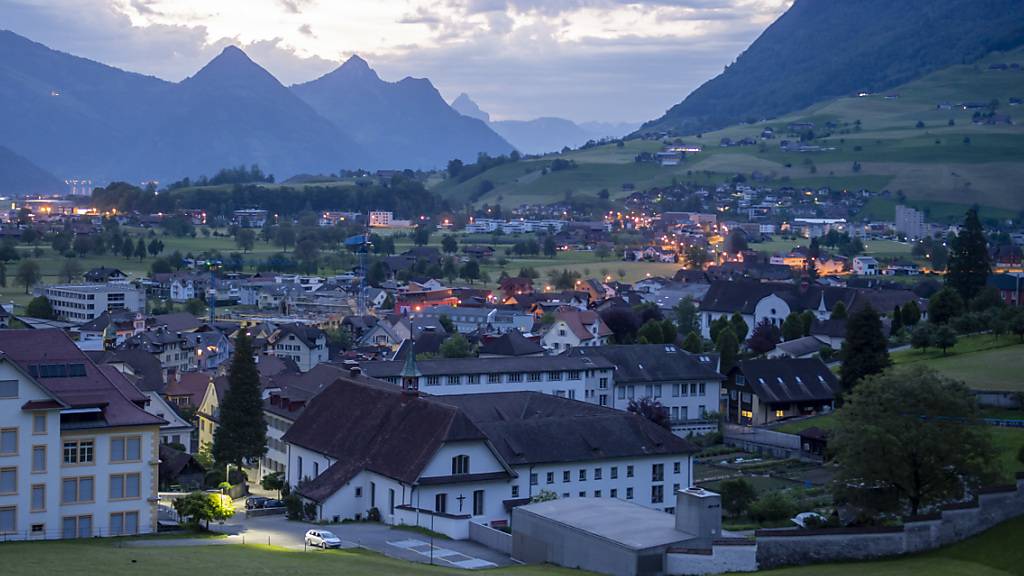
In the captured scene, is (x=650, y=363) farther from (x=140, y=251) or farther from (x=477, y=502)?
(x=140, y=251)

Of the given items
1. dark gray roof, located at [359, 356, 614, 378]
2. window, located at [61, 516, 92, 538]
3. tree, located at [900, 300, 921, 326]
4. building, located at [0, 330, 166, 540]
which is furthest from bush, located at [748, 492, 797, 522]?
tree, located at [900, 300, 921, 326]

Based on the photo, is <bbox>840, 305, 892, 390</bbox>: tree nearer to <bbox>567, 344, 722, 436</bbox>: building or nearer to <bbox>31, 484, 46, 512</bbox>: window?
<bbox>567, 344, 722, 436</bbox>: building

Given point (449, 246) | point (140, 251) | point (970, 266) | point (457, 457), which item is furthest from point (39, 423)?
point (449, 246)

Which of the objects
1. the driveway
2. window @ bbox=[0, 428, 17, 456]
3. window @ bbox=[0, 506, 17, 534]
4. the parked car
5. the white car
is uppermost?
window @ bbox=[0, 428, 17, 456]

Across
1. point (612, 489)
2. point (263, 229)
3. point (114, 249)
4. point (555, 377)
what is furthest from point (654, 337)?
point (263, 229)

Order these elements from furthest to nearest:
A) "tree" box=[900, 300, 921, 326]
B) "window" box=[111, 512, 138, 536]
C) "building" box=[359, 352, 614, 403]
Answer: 1. "tree" box=[900, 300, 921, 326]
2. "building" box=[359, 352, 614, 403]
3. "window" box=[111, 512, 138, 536]

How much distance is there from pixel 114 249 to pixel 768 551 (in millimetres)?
128617

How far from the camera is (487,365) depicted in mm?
56844

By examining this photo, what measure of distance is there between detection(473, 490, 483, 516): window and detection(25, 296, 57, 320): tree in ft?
215

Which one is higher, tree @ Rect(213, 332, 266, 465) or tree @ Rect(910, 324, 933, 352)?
tree @ Rect(910, 324, 933, 352)

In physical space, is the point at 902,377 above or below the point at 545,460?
above

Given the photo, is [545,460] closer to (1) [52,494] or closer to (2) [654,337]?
(1) [52,494]

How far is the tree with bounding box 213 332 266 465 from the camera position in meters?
45.8

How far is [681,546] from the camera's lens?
28.0 m
